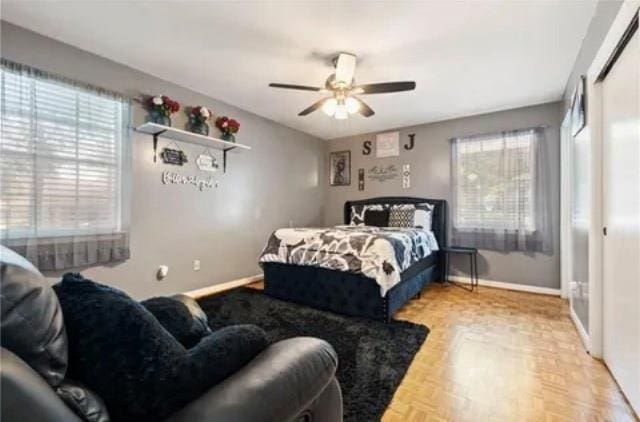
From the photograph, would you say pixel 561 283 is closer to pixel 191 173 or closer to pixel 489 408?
pixel 489 408

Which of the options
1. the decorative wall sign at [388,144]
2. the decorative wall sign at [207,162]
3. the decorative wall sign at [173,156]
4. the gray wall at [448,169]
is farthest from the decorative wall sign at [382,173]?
the decorative wall sign at [173,156]

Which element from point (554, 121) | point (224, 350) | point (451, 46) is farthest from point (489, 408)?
point (554, 121)

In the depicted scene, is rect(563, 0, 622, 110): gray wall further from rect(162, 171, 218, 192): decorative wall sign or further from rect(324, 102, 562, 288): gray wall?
rect(162, 171, 218, 192): decorative wall sign

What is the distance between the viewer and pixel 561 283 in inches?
143

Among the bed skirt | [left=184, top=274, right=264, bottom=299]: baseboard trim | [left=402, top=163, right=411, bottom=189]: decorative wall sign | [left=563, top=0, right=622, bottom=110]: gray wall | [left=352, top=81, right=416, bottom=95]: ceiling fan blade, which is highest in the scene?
[left=563, top=0, right=622, bottom=110]: gray wall

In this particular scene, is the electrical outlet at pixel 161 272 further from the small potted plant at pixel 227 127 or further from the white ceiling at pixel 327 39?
the white ceiling at pixel 327 39

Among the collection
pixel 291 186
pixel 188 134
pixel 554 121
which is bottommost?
pixel 291 186

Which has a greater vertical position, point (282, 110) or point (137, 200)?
point (282, 110)

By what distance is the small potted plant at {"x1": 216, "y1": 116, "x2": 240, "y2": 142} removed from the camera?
148 inches

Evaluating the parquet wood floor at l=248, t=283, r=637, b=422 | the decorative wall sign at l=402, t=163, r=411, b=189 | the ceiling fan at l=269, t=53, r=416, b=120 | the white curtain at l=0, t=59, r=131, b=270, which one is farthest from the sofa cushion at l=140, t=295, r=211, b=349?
the decorative wall sign at l=402, t=163, r=411, b=189

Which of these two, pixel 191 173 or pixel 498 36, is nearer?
pixel 498 36

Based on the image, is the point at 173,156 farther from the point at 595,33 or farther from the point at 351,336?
the point at 595,33

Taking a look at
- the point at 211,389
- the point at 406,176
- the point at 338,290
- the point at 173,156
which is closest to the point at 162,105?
the point at 173,156

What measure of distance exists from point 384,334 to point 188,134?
2.79 metres
